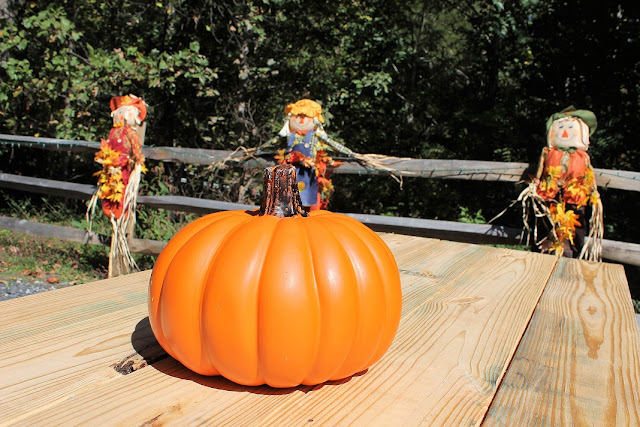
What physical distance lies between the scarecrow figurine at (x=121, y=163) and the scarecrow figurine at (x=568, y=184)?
111 inches

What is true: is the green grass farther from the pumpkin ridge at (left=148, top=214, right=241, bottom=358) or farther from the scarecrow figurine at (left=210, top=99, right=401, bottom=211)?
the pumpkin ridge at (left=148, top=214, right=241, bottom=358)

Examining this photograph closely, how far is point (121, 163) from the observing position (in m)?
3.82

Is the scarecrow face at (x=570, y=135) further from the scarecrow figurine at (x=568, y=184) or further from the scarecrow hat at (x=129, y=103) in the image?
the scarecrow hat at (x=129, y=103)

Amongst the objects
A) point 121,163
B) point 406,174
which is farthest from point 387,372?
point 121,163

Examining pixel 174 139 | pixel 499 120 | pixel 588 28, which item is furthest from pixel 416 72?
pixel 174 139

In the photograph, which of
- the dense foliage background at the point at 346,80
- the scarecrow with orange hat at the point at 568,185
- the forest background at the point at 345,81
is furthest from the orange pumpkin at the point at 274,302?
the dense foliage background at the point at 346,80

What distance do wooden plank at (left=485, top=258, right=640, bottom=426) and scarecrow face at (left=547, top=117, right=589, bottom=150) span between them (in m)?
1.81

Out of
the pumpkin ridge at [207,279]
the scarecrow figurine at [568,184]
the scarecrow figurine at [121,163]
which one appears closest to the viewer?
the pumpkin ridge at [207,279]

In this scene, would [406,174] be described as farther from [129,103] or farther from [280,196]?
[280,196]

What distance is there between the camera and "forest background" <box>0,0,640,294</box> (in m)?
5.85

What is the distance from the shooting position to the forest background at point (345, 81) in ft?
19.2

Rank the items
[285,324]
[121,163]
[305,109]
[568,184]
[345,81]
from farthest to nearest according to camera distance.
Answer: [345,81], [121,163], [305,109], [568,184], [285,324]

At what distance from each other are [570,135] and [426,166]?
113 centimetres

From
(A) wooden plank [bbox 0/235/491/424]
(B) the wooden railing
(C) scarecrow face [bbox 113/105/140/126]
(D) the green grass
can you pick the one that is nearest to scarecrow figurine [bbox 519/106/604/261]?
(B) the wooden railing
